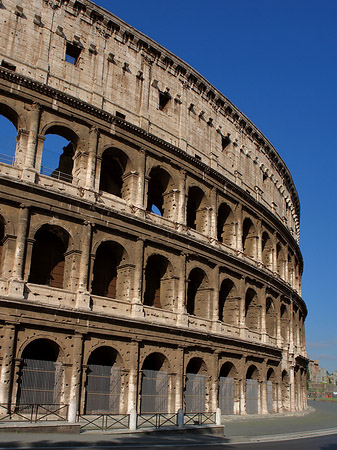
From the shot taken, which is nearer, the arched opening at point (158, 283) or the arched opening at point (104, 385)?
the arched opening at point (104, 385)

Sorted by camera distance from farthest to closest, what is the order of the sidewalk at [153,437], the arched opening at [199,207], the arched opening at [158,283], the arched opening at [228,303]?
the arched opening at [228,303] → the arched opening at [199,207] → the arched opening at [158,283] → the sidewalk at [153,437]

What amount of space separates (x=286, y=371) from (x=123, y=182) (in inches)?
682

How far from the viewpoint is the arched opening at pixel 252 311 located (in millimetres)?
30188

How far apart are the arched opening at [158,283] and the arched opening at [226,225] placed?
6.12 metres

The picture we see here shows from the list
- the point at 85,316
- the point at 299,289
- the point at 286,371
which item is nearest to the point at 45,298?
the point at 85,316

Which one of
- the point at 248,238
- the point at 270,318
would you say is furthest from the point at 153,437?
the point at 270,318

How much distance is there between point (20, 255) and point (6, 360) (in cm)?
370

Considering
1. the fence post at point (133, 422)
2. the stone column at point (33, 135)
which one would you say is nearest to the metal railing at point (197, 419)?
the fence post at point (133, 422)

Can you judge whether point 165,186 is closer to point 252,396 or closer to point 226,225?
point 226,225

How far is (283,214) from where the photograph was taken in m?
38.7

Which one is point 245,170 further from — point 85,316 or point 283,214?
point 85,316

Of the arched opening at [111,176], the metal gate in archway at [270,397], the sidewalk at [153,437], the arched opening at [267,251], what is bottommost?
the sidewalk at [153,437]

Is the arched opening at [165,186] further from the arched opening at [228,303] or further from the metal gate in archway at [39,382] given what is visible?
the metal gate in archway at [39,382]

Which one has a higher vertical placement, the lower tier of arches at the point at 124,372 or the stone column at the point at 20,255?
the stone column at the point at 20,255
